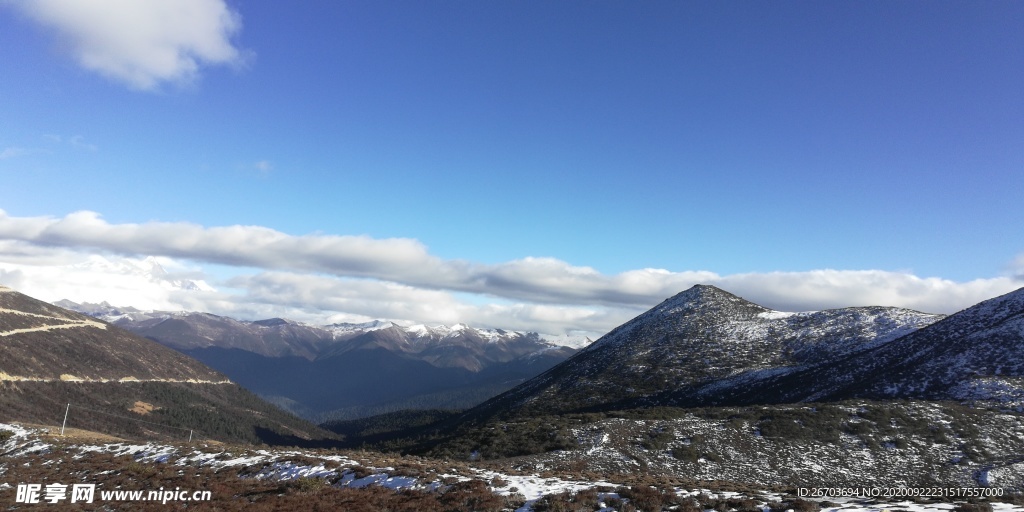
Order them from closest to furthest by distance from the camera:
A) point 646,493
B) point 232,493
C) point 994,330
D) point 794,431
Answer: point 646,493 < point 232,493 < point 794,431 < point 994,330

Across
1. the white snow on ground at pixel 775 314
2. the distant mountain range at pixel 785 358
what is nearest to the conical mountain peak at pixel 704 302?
the distant mountain range at pixel 785 358

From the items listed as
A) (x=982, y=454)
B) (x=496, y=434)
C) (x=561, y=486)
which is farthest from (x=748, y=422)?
(x=561, y=486)

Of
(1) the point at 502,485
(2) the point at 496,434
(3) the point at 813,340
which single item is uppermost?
(3) the point at 813,340

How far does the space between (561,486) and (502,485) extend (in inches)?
115

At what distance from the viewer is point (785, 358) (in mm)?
90125

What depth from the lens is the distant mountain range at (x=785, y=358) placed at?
57.1 meters

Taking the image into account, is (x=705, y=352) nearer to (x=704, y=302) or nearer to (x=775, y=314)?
(x=775, y=314)

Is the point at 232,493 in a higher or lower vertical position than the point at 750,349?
lower

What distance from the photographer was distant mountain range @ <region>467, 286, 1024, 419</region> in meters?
57.1

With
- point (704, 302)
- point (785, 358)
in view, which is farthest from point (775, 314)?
point (785, 358)

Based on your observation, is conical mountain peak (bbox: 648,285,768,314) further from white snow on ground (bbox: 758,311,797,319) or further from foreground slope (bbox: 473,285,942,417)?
white snow on ground (bbox: 758,311,797,319)

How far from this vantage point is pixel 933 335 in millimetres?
72875

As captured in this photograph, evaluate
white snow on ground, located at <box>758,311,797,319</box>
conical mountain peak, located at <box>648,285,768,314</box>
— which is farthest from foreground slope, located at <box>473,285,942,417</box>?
conical mountain peak, located at <box>648,285,768,314</box>

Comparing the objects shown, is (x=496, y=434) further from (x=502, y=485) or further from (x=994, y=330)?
(x=994, y=330)
